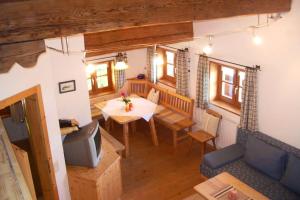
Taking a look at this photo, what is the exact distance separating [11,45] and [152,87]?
591cm

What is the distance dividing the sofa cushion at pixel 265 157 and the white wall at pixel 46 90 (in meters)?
2.92

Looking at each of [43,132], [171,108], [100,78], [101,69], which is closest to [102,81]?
[100,78]

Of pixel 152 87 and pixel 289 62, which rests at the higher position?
pixel 289 62

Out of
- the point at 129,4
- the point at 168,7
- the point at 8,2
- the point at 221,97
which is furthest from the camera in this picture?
the point at 221,97

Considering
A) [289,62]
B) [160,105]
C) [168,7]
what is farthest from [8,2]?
[160,105]

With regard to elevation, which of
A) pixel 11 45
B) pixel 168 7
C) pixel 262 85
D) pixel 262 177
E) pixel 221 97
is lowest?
pixel 262 177

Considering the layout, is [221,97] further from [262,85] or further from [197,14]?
[197,14]

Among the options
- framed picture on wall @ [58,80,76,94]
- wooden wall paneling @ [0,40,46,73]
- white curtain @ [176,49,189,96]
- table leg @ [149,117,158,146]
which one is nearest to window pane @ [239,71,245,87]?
white curtain @ [176,49,189,96]

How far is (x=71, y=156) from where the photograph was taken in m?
4.70

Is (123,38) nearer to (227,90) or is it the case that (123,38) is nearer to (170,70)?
(227,90)

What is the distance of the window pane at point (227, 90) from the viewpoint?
6312 millimetres

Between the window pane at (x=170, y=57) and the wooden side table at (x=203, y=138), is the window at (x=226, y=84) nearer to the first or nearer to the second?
the wooden side table at (x=203, y=138)

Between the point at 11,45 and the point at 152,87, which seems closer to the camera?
the point at 11,45

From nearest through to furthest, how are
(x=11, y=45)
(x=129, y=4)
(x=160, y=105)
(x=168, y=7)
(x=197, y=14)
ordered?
(x=11, y=45)
(x=129, y=4)
(x=168, y=7)
(x=197, y=14)
(x=160, y=105)
